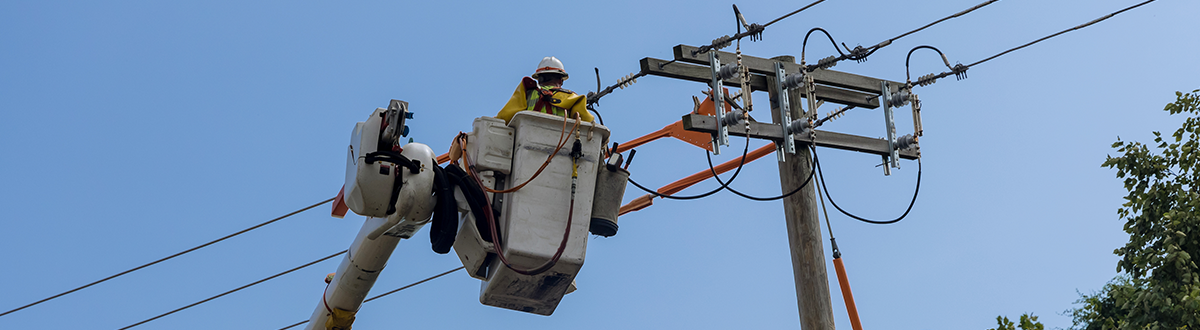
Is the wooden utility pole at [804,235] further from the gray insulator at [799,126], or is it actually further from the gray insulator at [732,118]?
the gray insulator at [732,118]

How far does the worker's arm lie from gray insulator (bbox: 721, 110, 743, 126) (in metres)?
1.76

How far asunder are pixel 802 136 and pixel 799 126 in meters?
0.12

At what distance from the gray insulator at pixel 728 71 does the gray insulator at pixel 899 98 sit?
154cm

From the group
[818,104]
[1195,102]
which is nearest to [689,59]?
[818,104]

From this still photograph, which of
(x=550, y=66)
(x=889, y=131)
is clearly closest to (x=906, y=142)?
(x=889, y=131)

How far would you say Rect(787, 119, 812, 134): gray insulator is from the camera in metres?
9.98

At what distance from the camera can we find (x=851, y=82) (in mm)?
10773

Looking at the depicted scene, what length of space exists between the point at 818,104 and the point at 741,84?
→ 2.74 feet

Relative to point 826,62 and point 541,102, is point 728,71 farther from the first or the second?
point 541,102

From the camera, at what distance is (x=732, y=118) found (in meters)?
9.68

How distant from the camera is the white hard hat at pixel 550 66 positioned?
887 cm

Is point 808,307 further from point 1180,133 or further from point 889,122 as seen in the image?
point 1180,133

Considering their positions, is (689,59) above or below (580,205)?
above

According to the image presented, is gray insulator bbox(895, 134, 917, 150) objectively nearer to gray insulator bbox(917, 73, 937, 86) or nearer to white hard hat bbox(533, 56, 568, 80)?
gray insulator bbox(917, 73, 937, 86)
